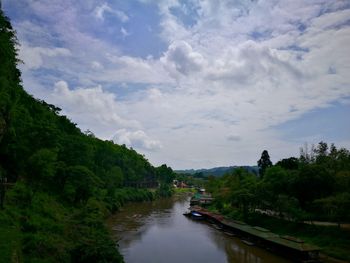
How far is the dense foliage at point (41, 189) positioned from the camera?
2603 centimetres

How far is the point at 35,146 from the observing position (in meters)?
46.8

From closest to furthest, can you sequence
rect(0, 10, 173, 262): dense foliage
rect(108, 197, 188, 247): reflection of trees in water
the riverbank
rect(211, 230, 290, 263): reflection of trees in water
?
rect(0, 10, 173, 262): dense foliage, the riverbank, rect(211, 230, 290, 263): reflection of trees in water, rect(108, 197, 188, 247): reflection of trees in water

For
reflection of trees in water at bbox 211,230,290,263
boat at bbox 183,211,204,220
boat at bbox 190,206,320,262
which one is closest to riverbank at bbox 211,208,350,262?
boat at bbox 190,206,320,262

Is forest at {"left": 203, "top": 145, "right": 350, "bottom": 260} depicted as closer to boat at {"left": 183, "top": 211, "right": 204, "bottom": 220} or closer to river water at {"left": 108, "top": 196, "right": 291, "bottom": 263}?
river water at {"left": 108, "top": 196, "right": 291, "bottom": 263}

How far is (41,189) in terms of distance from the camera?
168 ft

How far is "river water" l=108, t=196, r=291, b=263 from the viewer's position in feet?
135

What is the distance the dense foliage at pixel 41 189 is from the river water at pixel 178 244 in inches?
221

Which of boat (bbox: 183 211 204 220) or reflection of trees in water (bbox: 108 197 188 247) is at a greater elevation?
boat (bbox: 183 211 204 220)

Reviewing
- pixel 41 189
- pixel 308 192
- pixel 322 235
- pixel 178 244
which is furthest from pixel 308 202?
pixel 41 189

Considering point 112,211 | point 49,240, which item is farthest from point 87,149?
point 49,240

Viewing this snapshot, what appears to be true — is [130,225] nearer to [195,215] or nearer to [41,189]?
[41,189]

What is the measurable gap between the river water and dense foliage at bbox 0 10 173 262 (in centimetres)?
560

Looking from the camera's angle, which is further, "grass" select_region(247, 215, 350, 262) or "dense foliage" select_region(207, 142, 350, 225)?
"dense foliage" select_region(207, 142, 350, 225)

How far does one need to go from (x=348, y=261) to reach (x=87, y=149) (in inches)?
1849
